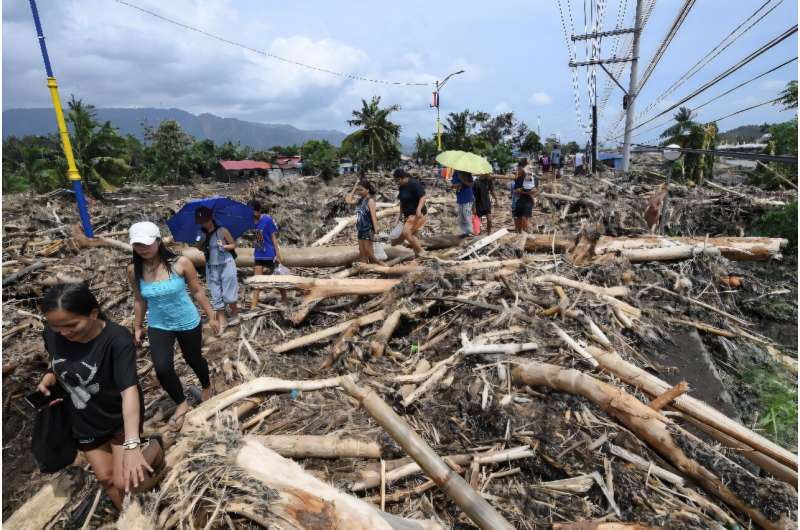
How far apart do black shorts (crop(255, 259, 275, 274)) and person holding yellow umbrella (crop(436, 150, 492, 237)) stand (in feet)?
11.1

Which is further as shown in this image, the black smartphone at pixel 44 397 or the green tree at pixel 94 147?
the green tree at pixel 94 147

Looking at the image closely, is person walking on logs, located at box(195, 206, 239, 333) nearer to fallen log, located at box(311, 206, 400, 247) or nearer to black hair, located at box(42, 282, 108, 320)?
black hair, located at box(42, 282, 108, 320)

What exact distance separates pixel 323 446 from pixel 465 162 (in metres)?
A: 5.51

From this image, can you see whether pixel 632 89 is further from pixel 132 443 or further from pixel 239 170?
pixel 239 170

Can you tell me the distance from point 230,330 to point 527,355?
3780 millimetres

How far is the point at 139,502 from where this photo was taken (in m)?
2.34

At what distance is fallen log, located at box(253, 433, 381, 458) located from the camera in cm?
314

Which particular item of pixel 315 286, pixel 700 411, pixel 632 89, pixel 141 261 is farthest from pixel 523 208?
pixel 632 89

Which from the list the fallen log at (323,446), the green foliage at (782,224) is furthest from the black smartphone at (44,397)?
the green foliage at (782,224)

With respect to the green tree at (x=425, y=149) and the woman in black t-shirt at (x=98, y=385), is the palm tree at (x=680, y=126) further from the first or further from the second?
the woman in black t-shirt at (x=98, y=385)

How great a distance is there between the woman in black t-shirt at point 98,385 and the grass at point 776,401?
5498mm

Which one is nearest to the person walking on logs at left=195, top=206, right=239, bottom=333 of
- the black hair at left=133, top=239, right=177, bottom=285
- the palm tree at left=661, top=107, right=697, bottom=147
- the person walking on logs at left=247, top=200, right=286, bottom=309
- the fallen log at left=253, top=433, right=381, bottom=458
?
the person walking on logs at left=247, top=200, right=286, bottom=309

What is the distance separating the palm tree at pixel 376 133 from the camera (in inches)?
1374

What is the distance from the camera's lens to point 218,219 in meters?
5.18
